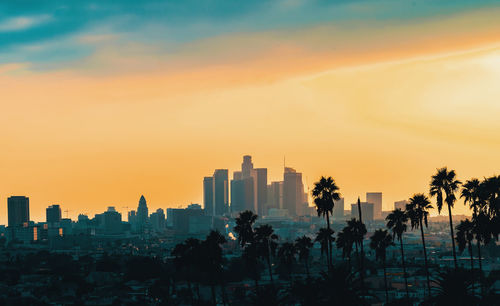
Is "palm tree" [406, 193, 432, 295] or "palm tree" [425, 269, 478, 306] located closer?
"palm tree" [425, 269, 478, 306]

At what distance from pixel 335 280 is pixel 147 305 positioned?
11200 cm

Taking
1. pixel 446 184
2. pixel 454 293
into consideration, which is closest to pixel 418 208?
pixel 446 184

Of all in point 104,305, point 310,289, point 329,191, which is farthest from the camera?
point 104,305

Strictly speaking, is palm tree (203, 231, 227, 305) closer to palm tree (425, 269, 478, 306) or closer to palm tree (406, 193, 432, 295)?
palm tree (406, 193, 432, 295)

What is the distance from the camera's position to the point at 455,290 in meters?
65.5

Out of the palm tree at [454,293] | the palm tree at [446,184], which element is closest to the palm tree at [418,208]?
the palm tree at [446,184]

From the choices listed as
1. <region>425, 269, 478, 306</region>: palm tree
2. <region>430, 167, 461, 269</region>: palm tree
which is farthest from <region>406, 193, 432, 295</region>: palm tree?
<region>425, 269, 478, 306</region>: palm tree

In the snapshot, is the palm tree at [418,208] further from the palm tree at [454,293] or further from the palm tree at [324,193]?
the palm tree at [454,293]

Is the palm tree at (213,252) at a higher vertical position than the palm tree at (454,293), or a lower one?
higher

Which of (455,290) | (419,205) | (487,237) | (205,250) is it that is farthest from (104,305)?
(455,290)

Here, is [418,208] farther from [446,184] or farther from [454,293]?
[454,293]

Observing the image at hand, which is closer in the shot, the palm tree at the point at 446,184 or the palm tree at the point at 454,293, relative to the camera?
the palm tree at the point at 454,293

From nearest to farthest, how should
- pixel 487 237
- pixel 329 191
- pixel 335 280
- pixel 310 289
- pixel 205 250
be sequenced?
pixel 335 280
pixel 310 289
pixel 487 237
pixel 329 191
pixel 205 250

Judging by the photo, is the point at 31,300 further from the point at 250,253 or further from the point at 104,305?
the point at 250,253
